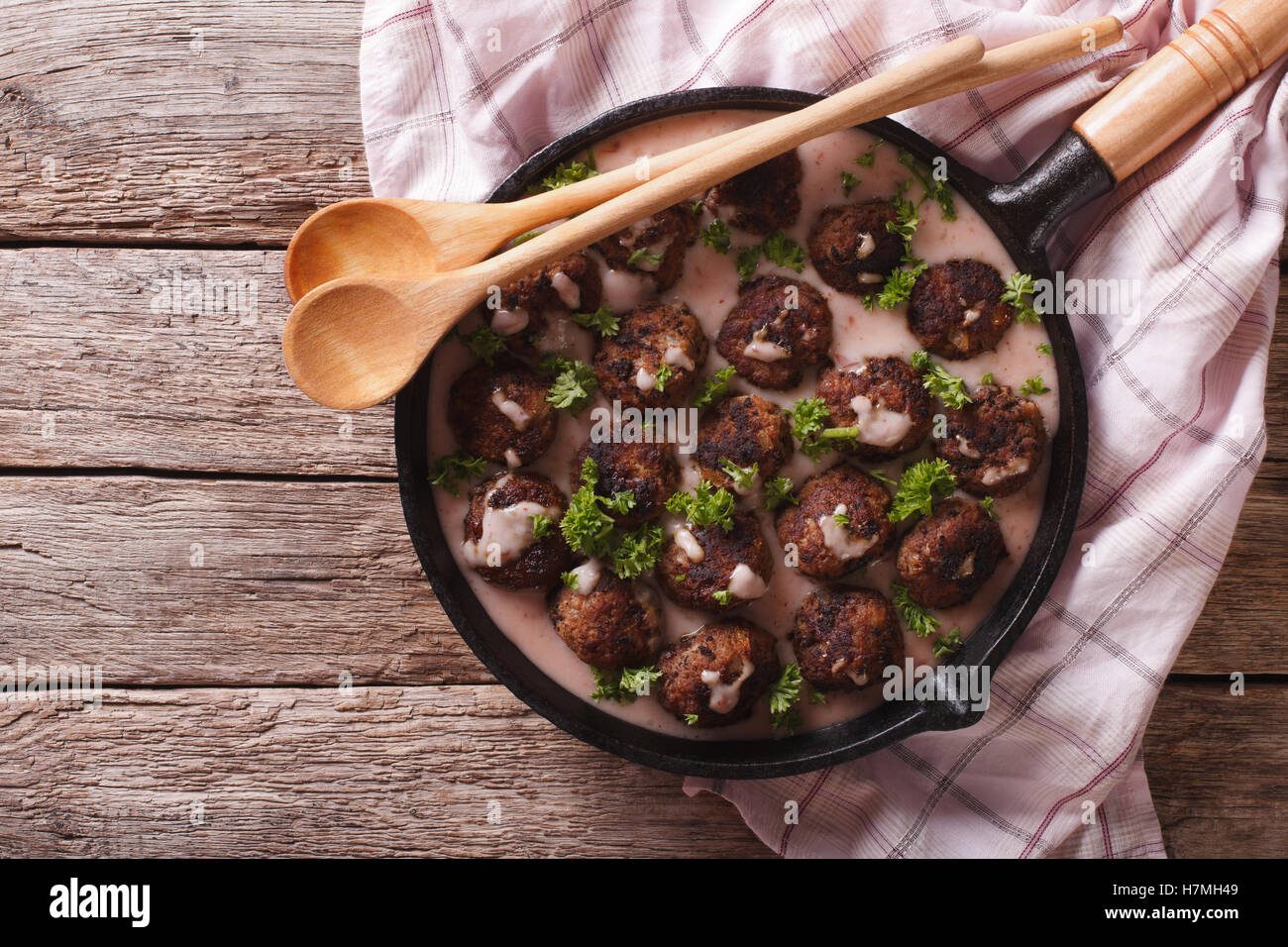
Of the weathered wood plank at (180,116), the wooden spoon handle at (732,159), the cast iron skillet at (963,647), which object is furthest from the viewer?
the weathered wood plank at (180,116)

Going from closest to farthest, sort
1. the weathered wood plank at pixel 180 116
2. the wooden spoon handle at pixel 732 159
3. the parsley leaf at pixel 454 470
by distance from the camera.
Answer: the wooden spoon handle at pixel 732 159 < the parsley leaf at pixel 454 470 < the weathered wood plank at pixel 180 116

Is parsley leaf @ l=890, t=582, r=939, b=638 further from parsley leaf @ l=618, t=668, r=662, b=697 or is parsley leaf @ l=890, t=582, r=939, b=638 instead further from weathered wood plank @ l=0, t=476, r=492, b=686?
weathered wood plank @ l=0, t=476, r=492, b=686

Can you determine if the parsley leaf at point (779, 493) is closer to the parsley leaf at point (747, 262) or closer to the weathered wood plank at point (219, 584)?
the parsley leaf at point (747, 262)

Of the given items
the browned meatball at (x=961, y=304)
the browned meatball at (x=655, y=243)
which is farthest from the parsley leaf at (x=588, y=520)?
the browned meatball at (x=961, y=304)

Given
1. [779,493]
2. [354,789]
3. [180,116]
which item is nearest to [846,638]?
[779,493]

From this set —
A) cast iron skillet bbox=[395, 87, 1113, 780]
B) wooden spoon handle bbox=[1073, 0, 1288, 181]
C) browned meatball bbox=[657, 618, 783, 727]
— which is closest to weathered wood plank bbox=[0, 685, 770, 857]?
cast iron skillet bbox=[395, 87, 1113, 780]
